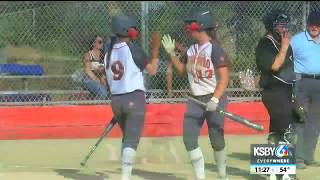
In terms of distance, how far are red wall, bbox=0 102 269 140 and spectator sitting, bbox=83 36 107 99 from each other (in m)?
0.46

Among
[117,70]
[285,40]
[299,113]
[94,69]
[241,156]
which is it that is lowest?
[241,156]

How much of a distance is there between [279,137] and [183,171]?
1191 mm

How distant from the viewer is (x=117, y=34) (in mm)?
6273

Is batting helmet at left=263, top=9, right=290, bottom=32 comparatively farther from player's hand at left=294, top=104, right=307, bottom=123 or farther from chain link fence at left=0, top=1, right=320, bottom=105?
chain link fence at left=0, top=1, right=320, bottom=105

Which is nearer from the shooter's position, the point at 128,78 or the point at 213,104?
the point at 213,104

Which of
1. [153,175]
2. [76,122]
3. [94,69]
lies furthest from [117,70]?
[94,69]

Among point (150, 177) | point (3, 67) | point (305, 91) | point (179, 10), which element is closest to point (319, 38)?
point (305, 91)

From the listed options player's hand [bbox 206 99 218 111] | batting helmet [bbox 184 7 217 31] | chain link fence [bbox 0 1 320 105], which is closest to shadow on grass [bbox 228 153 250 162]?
chain link fence [bbox 0 1 320 105]

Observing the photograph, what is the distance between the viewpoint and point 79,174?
285 inches

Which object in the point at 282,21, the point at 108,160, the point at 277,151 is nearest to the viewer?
the point at 277,151

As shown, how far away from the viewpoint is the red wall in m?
9.91

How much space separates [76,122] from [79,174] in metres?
2.85

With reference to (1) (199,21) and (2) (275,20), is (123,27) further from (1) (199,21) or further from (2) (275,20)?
(2) (275,20)

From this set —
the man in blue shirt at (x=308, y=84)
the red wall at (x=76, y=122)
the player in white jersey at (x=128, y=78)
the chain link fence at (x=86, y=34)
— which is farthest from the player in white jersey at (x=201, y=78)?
the chain link fence at (x=86, y=34)
